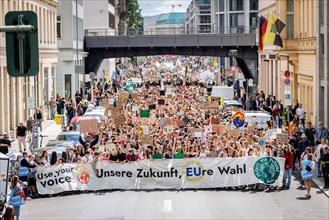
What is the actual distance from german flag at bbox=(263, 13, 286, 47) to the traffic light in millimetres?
39864

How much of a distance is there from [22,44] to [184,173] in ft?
56.3

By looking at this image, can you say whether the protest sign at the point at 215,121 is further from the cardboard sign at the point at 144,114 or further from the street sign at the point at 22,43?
the street sign at the point at 22,43

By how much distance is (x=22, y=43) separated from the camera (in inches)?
421

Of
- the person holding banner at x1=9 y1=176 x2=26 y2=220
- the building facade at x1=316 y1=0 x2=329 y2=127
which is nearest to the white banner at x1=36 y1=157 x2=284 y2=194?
the person holding banner at x1=9 y1=176 x2=26 y2=220

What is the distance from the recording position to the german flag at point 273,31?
5028 cm

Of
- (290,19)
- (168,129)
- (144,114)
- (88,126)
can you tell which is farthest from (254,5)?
(88,126)

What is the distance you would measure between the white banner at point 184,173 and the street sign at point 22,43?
1670cm

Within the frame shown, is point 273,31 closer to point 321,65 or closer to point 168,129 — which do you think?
point 321,65

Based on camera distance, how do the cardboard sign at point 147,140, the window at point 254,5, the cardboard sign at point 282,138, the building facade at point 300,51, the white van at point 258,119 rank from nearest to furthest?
1. the cardboard sign at point 282,138
2. the cardboard sign at point 147,140
3. the white van at point 258,119
4. the building facade at point 300,51
5. the window at point 254,5

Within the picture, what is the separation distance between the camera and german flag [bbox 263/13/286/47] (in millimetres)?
50281

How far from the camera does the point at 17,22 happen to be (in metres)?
10.8

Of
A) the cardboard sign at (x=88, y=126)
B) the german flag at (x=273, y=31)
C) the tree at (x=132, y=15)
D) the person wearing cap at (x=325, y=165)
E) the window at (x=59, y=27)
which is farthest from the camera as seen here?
the tree at (x=132, y=15)

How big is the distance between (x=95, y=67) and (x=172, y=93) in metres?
27.2

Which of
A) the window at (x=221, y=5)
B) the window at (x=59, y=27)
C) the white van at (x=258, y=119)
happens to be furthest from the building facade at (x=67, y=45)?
the window at (x=221, y=5)
